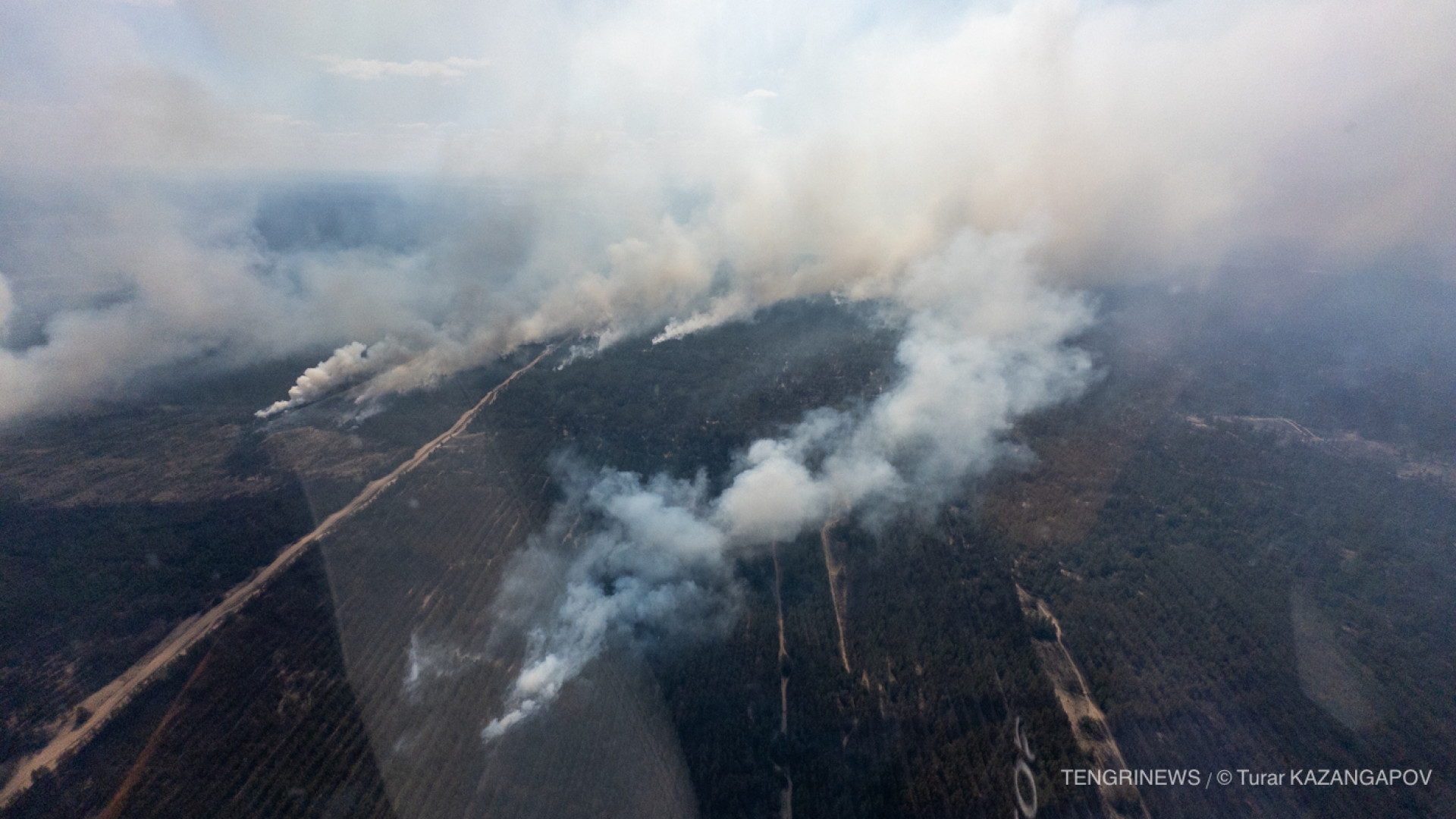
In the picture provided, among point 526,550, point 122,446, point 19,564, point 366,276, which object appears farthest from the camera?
point 366,276

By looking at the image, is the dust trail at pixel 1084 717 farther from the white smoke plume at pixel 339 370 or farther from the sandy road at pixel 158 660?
the white smoke plume at pixel 339 370

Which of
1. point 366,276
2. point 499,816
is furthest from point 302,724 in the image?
point 366,276

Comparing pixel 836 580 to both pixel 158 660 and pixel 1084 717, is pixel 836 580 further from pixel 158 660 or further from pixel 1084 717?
pixel 158 660

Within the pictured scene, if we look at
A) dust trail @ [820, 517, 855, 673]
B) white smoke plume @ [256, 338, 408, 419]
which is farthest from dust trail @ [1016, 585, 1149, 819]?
white smoke plume @ [256, 338, 408, 419]

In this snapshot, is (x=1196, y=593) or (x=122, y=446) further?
(x=122, y=446)

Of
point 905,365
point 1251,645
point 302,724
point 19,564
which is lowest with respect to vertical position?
point 1251,645

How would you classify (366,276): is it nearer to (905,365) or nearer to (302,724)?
(302,724)
